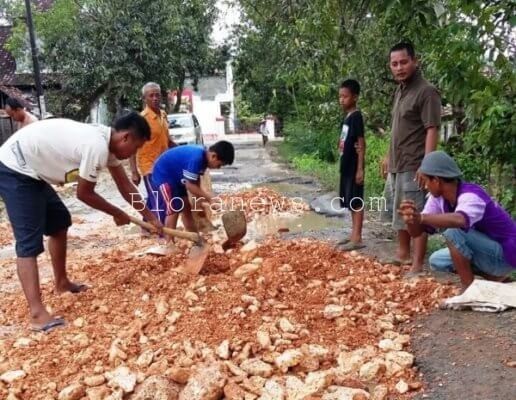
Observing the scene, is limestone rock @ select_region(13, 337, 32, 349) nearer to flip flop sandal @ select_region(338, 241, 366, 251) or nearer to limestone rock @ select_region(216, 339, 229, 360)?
limestone rock @ select_region(216, 339, 229, 360)

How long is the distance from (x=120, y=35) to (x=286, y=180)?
23.8 feet

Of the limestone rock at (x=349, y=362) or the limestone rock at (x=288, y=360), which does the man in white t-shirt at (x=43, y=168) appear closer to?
the limestone rock at (x=288, y=360)

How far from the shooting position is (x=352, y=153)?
495 cm

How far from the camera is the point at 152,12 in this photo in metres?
16.3

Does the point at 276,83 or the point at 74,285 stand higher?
the point at 276,83

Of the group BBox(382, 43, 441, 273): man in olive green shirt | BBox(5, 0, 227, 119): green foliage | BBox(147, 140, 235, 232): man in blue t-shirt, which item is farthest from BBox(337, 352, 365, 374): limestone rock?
BBox(5, 0, 227, 119): green foliage

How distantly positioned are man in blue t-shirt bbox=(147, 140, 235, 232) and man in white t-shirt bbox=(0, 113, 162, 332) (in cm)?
110

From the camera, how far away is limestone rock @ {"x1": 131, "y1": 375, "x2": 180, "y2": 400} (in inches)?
99.9

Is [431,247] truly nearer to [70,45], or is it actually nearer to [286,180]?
[286,180]

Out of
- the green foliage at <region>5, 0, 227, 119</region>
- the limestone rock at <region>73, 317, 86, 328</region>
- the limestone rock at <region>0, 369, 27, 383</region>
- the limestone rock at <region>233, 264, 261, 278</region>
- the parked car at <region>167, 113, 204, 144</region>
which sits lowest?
the limestone rock at <region>0, 369, 27, 383</region>

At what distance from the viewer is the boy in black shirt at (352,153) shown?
4883 millimetres

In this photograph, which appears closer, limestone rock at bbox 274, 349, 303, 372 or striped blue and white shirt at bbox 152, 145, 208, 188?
limestone rock at bbox 274, 349, 303, 372

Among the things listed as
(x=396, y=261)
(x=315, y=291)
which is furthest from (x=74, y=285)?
(x=396, y=261)

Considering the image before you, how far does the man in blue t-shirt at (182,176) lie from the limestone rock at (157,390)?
223cm
